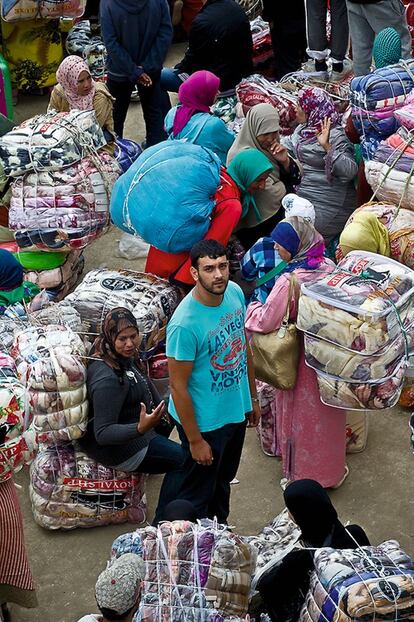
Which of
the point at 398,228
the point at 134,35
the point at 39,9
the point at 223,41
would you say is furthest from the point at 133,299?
the point at 39,9

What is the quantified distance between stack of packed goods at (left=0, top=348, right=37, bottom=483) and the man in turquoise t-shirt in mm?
722

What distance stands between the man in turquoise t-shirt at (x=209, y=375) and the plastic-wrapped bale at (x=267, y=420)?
1.73 ft

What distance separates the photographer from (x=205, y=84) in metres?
6.78

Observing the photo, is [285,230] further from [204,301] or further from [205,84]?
[205,84]

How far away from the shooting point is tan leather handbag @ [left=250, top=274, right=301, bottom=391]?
5.14m

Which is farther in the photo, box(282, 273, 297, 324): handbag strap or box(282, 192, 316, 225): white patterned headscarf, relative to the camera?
box(282, 192, 316, 225): white patterned headscarf

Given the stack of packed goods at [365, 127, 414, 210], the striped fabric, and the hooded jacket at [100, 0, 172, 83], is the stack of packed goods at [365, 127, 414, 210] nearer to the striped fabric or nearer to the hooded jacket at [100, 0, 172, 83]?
the striped fabric

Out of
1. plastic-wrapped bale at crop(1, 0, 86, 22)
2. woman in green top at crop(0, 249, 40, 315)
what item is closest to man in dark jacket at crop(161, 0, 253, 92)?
plastic-wrapped bale at crop(1, 0, 86, 22)

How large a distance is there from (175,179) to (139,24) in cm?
272

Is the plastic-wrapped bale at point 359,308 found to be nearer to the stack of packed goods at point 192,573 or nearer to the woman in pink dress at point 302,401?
the woman in pink dress at point 302,401

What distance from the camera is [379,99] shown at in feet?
20.4

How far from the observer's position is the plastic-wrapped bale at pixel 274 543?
4.16m

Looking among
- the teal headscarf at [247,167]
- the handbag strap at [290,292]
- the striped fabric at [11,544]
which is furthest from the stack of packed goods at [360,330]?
the striped fabric at [11,544]

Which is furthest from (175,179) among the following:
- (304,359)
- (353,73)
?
(353,73)
